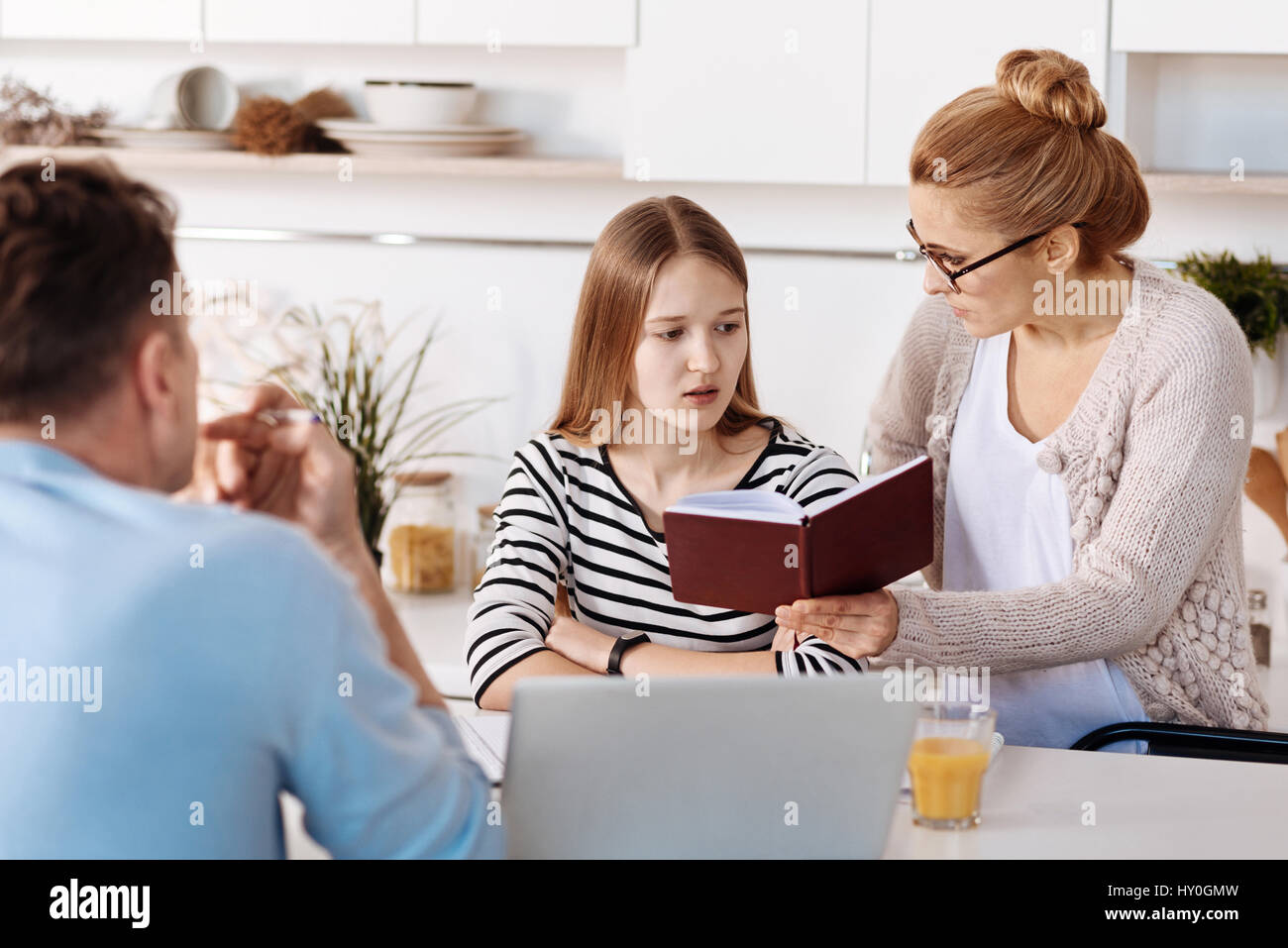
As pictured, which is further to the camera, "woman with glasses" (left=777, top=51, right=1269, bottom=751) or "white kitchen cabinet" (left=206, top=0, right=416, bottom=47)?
"white kitchen cabinet" (left=206, top=0, right=416, bottom=47)

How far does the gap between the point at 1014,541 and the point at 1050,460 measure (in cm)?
13

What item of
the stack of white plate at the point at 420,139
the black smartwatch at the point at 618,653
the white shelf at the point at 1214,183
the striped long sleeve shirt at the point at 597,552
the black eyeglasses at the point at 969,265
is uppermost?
the stack of white plate at the point at 420,139

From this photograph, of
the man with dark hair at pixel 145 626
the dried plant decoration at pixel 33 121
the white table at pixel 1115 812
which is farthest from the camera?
the dried plant decoration at pixel 33 121

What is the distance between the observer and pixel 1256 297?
2260 mm

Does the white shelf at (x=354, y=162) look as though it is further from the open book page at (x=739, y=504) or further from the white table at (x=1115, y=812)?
the white table at (x=1115, y=812)

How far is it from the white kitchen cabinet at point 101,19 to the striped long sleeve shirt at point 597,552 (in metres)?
1.29

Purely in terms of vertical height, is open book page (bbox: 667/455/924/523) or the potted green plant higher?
the potted green plant

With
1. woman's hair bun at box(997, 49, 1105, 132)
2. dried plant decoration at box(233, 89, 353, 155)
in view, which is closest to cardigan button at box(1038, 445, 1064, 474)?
woman's hair bun at box(997, 49, 1105, 132)

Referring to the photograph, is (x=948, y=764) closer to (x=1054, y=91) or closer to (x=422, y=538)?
(x=1054, y=91)

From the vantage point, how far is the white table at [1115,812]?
113 centimetres

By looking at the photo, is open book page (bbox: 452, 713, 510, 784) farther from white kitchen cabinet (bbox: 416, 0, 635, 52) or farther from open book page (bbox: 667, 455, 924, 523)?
white kitchen cabinet (bbox: 416, 0, 635, 52)

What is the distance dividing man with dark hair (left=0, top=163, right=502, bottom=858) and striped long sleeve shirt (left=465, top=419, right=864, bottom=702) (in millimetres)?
729

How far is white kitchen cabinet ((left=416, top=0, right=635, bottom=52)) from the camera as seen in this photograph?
7.78 ft

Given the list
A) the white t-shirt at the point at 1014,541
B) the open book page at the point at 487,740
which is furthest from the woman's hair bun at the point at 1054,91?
the open book page at the point at 487,740
